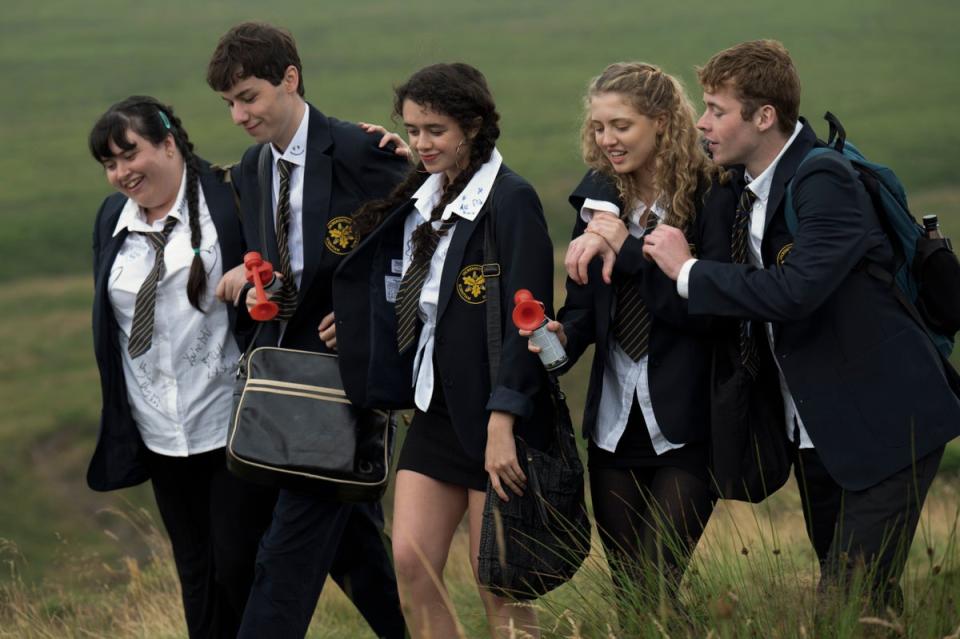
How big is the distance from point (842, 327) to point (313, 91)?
30555 millimetres

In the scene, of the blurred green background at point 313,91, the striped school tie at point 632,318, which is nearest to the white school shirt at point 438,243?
the striped school tie at point 632,318

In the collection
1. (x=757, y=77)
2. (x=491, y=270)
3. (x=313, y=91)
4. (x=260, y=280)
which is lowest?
(x=313, y=91)

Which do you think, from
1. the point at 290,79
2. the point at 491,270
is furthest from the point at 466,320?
the point at 290,79

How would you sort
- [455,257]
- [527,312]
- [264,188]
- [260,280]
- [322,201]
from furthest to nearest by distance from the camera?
[264,188] → [322,201] → [260,280] → [455,257] → [527,312]

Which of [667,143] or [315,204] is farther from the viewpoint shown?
[315,204]

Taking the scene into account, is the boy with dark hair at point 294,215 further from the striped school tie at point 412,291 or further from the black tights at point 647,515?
the black tights at point 647,515

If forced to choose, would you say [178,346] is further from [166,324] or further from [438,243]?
[438,243]

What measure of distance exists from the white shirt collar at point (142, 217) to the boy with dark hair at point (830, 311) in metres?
2.10

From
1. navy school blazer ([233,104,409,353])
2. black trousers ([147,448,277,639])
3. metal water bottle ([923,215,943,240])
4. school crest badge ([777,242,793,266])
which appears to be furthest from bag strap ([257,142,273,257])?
metal water bottle ([923,215,943,240])

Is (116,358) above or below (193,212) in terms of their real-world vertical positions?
below

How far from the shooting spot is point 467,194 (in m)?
5.29

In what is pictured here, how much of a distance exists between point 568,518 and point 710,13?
3771 cm

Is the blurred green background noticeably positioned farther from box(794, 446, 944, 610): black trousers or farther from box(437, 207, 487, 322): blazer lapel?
box(794, 446, 944, 610): black trousers

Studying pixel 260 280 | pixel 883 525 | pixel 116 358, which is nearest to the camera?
pixel 883 525
